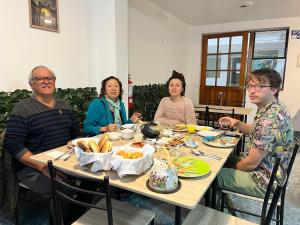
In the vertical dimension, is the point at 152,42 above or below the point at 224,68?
above

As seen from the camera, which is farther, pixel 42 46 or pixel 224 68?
pixel 224 68

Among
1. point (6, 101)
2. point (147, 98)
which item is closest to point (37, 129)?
point (6, 101)

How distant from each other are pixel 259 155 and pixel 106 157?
0.92 metres

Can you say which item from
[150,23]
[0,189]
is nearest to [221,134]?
[0,189]

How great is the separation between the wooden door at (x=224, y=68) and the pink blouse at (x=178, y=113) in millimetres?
2672

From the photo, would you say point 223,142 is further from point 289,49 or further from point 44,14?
A: point 289,49

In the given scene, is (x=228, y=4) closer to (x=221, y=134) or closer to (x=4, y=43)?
(x=221, y=134)

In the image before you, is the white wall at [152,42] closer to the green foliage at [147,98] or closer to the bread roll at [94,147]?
the green foliage at [147,98]

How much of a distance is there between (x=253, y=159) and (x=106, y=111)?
1.43 m

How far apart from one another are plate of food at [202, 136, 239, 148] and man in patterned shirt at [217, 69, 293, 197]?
165 millimetres

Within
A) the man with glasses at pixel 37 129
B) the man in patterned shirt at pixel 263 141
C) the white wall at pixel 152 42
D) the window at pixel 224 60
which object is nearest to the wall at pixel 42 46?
the man with glasses at pixel 37 129

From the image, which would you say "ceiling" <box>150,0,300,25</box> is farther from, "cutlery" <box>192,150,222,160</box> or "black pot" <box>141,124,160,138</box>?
"cutlery" <box>192,150,222,160</box>

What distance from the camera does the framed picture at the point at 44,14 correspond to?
2.16 metres

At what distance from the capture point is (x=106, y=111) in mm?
2311
